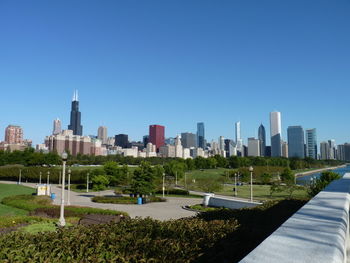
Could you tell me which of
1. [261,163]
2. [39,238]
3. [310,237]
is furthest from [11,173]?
[261,163]

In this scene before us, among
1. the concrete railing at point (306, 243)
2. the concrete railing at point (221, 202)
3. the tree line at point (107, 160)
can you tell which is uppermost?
the concrete railing at point (306, 243)

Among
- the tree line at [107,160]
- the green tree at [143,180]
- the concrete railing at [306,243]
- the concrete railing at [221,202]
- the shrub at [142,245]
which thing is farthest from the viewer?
the tree line at [107,160]

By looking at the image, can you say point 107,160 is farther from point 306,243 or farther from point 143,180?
point 306,243

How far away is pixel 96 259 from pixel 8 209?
91.6ft

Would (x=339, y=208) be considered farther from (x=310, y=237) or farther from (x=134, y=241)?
(x=134, y=241)

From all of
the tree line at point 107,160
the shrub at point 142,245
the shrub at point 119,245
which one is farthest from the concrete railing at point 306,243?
the tree line at point 107,160

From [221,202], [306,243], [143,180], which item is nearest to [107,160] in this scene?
[143,180]

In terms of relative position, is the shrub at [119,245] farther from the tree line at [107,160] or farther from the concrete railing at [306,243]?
the tree line at [107,160]

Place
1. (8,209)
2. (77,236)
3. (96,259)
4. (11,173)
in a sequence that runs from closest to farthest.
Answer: (96,259) < (77,236) < (8,209) < (11,173)

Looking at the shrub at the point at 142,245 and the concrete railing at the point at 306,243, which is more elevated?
the concrete railing at the point at 306,243

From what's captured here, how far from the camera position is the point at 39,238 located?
18.9 feet

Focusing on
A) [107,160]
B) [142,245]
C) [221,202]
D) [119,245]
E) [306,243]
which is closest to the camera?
[306,243]

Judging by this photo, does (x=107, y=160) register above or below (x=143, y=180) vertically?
above

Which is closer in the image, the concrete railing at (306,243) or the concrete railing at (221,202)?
the concrete railing at (306,243)
